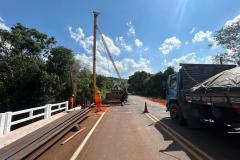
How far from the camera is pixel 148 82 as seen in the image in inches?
4294

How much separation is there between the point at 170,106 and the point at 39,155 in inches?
414

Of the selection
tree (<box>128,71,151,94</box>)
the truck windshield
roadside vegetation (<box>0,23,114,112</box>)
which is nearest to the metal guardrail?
the truck windshield

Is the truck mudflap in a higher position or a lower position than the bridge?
higher

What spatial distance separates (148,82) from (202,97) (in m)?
98.8

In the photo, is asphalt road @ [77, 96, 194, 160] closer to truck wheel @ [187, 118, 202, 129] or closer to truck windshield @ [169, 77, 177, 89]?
truck wheel @ [187, 118, 202, 129]

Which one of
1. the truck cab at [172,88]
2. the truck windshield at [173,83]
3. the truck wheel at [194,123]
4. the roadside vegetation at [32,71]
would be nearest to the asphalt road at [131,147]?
the truck wheel at [194,123]

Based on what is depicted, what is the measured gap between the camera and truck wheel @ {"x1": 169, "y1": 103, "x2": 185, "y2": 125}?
14.5 meters

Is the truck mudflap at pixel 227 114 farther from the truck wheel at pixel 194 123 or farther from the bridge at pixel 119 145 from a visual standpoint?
the truck wheel at pixel 194 123

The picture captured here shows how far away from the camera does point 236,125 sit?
30.5 ft

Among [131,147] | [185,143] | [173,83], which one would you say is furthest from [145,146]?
[173,83]

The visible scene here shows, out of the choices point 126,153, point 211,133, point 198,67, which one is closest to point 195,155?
point 126,153

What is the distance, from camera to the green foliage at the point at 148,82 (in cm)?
9364

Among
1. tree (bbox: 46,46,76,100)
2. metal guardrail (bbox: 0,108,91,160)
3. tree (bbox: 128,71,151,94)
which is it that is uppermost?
tree (bbox: 128,71,151,94)

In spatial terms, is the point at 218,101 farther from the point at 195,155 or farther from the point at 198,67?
the point at 198,67
